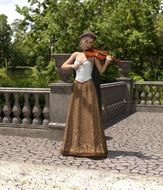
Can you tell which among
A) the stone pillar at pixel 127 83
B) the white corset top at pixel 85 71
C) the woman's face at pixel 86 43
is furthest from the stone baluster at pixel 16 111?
the stone pillar at pixel 127 83

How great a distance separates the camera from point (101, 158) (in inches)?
278

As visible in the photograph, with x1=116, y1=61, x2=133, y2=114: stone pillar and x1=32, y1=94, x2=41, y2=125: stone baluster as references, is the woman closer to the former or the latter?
x1=32, y1=94, x2=41, y2=125: stone baluster

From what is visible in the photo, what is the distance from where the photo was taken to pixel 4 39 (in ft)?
244

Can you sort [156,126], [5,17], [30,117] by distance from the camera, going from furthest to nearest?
[5,17] < [156,126] < [30,117]

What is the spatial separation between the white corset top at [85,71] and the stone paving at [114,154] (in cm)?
142

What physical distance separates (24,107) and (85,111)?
2.39 meters

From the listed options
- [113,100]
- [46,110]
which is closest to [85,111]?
[46,110]

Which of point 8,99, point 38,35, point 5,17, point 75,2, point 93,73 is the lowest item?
point 8,99

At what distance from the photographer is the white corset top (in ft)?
23.0

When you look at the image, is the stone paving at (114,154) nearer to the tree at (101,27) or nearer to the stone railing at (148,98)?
the stone railing at (148,98)

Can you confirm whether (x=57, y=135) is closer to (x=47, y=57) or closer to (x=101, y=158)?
(x=101, y=158)

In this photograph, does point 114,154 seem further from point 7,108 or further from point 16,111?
point 7,108

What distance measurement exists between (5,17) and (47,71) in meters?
55.6

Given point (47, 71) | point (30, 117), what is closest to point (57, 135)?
point (30, 117)
